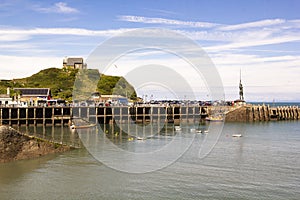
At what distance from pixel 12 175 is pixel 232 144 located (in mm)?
33428

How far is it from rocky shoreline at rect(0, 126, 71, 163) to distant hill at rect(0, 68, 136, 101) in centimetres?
8648

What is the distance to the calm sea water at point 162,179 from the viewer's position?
2959 cm

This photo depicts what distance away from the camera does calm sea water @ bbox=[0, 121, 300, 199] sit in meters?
29.6

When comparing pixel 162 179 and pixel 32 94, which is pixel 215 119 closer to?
pixel 32 94

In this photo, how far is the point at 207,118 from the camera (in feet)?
333

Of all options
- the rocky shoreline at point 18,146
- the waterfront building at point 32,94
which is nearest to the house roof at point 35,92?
the waterfront building at point 32,94

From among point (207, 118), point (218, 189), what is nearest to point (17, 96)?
point (207, 118)

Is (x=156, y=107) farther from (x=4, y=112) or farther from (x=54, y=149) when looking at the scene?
(x=54, y=149)

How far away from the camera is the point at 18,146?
126ft

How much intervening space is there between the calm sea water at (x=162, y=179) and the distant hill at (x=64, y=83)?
8947 cm

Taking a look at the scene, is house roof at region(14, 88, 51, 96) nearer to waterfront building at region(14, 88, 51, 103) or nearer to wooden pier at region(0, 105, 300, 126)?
A: waterfront building at region(14, 88, 51, 103)

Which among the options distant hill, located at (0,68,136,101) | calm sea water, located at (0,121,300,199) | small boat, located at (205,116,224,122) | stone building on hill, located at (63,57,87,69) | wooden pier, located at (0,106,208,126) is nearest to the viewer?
calm sea water, located at (0,121,300,199)

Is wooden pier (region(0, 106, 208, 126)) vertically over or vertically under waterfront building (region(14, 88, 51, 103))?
under

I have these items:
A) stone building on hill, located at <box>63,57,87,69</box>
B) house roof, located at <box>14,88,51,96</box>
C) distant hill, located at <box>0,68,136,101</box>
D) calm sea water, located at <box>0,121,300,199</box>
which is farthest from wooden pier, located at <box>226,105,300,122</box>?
stone building on hill, located at <box>63,57,87,69</box>
